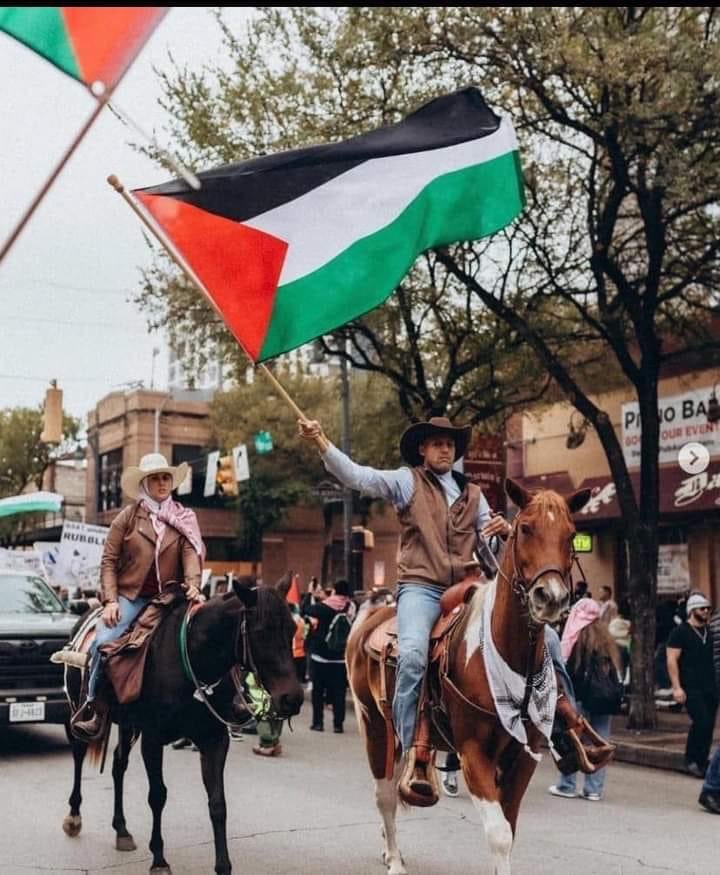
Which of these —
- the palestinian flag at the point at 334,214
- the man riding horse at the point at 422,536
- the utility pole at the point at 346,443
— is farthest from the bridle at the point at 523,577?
the utility pole at the point at 346,443

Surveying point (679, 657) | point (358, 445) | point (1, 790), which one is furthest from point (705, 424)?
point (358, 445)

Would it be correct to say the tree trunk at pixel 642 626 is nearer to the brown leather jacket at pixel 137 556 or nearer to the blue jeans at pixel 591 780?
the blue jeans at pixel 591 780

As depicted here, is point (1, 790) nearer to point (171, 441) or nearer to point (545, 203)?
point (545, 203)

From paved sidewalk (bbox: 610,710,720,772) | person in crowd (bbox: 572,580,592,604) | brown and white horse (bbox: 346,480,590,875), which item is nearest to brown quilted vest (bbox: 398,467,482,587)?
brown and white horse (bbox: 346,480,590,875)

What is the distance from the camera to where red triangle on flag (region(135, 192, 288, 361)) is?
24.0 ft

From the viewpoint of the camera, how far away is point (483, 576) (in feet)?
23.7

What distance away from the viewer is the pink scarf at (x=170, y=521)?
27.5 feet

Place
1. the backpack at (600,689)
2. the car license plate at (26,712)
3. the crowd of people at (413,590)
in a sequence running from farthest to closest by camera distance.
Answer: the car license plate at (26,712) < the backpack at (600,689) < the crowd of people at (413,590)

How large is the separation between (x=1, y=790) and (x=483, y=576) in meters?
6.03

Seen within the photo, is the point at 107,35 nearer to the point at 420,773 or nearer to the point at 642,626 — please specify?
the point at 420,773

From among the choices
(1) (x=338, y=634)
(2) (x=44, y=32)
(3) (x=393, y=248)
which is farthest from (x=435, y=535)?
(1) (x=338, y=634)

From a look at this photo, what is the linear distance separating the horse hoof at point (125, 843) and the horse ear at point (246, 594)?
7.87 feet

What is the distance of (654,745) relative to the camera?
1427 cm

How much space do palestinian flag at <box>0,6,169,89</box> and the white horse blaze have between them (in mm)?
4090
